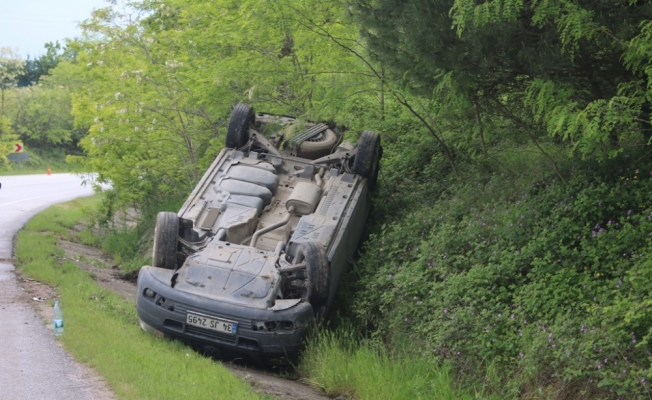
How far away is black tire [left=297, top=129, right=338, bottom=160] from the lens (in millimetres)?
13727

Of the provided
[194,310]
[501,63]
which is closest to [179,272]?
[194,310]

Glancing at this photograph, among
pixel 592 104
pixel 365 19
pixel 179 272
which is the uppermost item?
pixel 365 19

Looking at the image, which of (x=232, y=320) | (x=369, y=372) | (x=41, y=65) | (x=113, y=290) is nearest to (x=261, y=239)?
(x=232, y=320)

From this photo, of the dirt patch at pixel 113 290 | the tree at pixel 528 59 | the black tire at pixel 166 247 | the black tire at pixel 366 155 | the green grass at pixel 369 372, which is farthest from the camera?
the black tire at pixel 366 155

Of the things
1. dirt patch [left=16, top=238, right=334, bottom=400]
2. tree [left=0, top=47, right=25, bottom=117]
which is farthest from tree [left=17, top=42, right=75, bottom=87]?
dirt patch [left=16, top=238, right=334, bottom=400]

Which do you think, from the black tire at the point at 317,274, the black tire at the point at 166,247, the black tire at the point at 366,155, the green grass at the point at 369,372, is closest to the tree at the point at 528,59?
the black tire at the point at 366,155

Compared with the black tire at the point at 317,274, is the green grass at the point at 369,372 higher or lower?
lower

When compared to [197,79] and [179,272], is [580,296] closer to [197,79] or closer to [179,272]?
[179,272]

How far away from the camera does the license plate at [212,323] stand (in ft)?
31.8

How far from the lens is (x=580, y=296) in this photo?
8156 millimetres

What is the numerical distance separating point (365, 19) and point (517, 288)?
3.70 m

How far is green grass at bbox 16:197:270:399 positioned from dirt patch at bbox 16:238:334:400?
0.28m

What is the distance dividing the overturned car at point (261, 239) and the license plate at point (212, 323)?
0.01 m

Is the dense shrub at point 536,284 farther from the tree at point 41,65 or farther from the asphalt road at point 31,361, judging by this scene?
the tree at point 41,65
